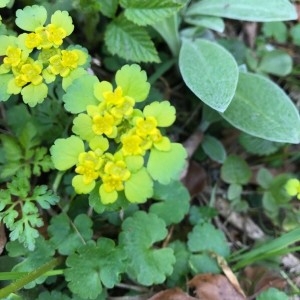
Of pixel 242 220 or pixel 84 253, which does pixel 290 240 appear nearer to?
pixel 242 220

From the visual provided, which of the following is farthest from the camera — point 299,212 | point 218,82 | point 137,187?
point 299,212

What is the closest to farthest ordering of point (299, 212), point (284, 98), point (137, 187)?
point (137, 187) → point (284, 98) → point (299, 212)

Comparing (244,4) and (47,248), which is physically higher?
(244,4)

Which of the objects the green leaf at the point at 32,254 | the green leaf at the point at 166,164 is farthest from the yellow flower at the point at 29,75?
the green leaf at the point at 32,254

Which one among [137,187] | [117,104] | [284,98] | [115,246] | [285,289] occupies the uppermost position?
[117,104]

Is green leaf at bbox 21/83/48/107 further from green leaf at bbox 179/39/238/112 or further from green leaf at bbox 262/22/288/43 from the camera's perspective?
green leaf at bbox 262/22/288/43

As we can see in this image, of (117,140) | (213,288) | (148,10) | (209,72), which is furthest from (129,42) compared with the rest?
(213,288)

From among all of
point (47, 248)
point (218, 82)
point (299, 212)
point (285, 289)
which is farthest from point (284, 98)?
point (47, 248)

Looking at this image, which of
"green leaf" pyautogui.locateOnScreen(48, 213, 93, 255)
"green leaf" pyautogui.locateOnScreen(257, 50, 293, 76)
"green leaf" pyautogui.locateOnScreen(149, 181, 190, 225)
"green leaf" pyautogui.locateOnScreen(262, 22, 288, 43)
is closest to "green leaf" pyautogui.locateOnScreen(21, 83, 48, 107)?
"green leaf" pyautogui.locateOnScreen(48, 213, 93, 255)

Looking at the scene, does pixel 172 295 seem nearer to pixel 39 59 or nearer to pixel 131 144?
pixel 131 144
